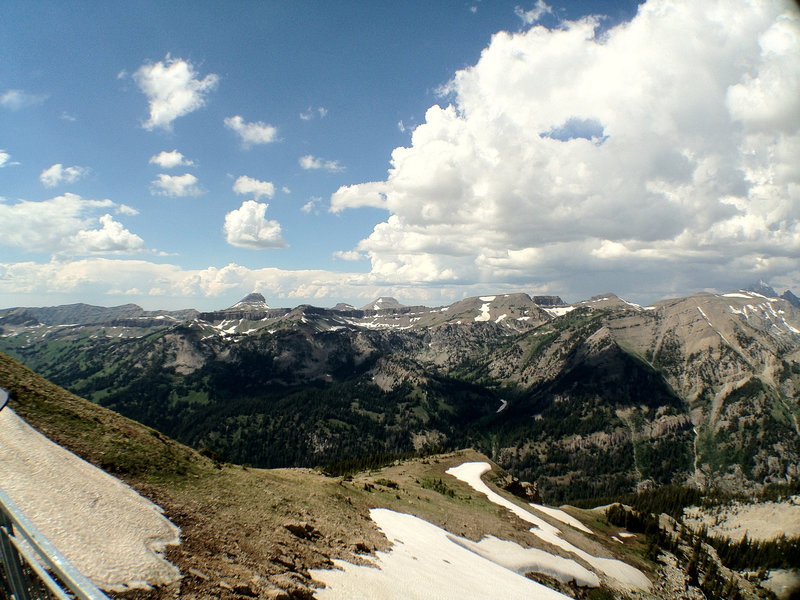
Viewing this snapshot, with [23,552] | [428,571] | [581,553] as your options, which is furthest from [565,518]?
[23,552]

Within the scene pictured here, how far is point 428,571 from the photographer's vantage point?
2586cm

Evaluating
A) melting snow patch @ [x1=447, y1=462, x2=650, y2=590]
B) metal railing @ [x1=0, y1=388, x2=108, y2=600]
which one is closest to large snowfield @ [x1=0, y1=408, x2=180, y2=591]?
metal railing @ [x1=0, y1=388, x2=108, y2=600]

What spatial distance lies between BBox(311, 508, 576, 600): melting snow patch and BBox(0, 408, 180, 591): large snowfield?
27.1 ft

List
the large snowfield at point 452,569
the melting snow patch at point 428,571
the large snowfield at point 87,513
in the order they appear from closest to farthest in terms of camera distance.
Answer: the large snowfield at point 87,513 < the melting snow patch at point 428,571 < the large snowfield at point 452,569

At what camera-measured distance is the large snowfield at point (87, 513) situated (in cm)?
1421

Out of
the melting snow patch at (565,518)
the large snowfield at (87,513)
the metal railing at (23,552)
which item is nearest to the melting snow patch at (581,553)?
the melting snow patch at (565,518)

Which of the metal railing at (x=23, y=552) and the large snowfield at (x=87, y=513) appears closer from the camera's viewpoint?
the metal railing at (x=23, y=552)

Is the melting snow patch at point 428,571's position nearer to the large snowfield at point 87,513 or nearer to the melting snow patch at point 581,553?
the melting snow patch at point 581,553

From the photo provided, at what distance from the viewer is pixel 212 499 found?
24953 mm

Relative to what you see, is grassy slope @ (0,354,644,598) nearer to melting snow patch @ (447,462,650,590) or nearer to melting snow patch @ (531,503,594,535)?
melting snow patch @ (447,462,650,590)

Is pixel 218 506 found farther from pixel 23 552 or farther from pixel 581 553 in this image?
pixel 581 553

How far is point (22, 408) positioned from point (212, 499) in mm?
15360

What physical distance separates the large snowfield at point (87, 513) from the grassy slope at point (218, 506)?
973 mm

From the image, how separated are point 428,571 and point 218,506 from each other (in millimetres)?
15637
